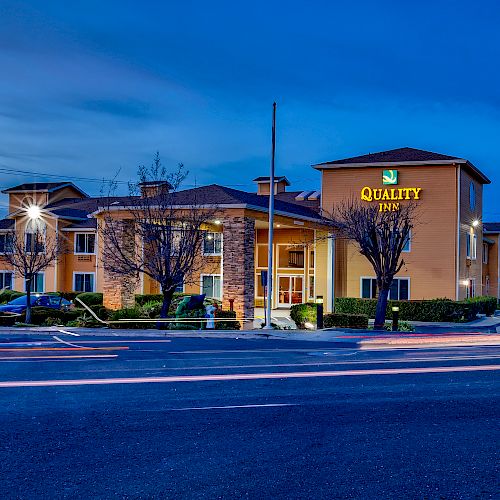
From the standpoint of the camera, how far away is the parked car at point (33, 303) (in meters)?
33.6

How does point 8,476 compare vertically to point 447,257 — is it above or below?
below

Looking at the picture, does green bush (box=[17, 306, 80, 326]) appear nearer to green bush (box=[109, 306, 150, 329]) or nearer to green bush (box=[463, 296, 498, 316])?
green bush (box=[109, 306, 150, 329])

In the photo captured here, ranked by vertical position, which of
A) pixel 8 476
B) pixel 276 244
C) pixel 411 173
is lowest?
pixel 8 476

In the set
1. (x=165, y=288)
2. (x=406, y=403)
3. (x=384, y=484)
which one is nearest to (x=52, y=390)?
(x=406, y=403)

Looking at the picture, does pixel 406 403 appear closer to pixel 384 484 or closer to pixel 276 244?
pixel 384 484

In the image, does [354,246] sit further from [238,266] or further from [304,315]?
[238,266]

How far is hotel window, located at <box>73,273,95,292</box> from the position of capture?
48.6 metres

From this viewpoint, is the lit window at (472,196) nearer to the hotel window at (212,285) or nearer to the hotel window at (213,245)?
the hotel window at (213,245)

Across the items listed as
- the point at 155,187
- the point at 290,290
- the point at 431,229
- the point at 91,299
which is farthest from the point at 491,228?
the point at 155,187

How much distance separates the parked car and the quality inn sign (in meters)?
18.7

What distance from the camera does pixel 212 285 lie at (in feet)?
133

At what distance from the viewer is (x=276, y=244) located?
4284 cm

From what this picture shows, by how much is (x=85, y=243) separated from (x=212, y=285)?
1286 cm

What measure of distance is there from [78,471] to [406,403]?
6.27 meters
